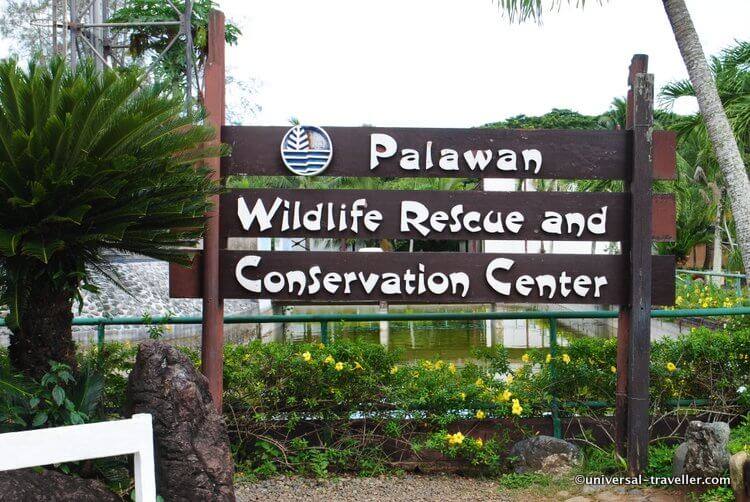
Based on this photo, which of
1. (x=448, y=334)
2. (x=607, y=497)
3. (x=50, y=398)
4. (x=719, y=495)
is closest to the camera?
(x=50, y=398)

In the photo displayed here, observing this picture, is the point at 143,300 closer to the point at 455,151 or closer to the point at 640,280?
the point at 455,151

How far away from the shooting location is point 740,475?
4.26m

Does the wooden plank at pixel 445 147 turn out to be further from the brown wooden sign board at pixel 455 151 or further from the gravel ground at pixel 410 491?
the gravel ground at pixel 410 491

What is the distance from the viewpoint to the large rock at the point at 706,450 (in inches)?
183

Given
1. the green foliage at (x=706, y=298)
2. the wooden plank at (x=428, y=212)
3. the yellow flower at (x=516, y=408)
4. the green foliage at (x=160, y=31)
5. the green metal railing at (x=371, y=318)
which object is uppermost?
the green foliage at (x=160, y=31)

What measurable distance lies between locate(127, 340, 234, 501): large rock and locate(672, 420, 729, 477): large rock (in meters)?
2.90

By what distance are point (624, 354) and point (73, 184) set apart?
13.0 ft

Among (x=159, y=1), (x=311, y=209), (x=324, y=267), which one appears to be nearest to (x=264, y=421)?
(x=324, y=267)

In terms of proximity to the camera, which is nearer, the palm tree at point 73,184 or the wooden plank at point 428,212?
the palm tree at point 73,184

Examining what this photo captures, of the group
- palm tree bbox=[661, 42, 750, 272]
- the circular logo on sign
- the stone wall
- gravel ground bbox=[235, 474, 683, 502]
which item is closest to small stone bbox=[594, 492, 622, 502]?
gravel ground bbox=[235, 474, 683, 502]

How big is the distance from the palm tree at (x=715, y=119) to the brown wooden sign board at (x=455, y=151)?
1.04 meters

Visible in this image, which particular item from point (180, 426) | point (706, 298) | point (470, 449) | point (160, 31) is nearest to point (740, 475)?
point (470, 449)

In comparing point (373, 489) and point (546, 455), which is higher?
point (546, 455)

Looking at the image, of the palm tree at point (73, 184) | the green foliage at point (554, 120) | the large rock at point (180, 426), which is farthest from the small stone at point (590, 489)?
the green foliage at point (554, 120)
